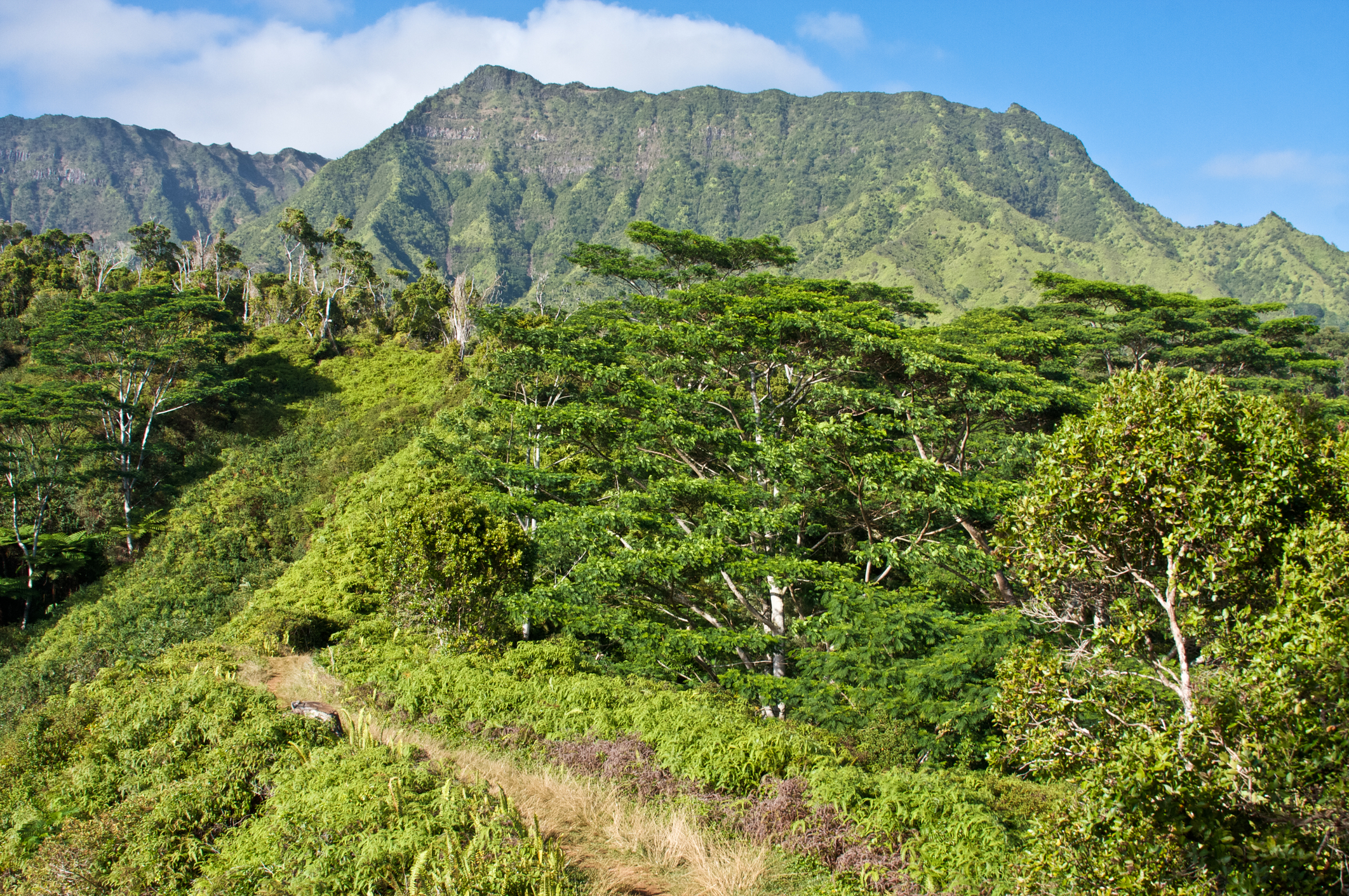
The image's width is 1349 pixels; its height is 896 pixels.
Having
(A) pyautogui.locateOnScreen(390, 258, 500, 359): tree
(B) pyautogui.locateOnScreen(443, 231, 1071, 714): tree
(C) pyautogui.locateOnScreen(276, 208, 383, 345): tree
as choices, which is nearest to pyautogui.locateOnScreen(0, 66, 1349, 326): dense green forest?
(C) pyautogui.locateOnScreen(276, 208, 383, 345): tree

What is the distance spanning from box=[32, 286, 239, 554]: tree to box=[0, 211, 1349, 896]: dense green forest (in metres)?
0.23

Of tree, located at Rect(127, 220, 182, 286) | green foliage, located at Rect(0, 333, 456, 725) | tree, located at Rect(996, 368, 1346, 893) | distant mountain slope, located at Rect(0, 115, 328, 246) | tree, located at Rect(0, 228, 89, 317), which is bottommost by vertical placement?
green foliage, located at Rect(0, 333, 456, 725)

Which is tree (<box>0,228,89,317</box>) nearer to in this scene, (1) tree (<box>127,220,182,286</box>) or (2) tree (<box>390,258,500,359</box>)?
(1) tree (<box>127,220,182,286</box>)

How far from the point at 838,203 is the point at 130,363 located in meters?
143

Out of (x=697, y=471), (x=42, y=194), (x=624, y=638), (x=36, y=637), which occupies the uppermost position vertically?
(x=42, y=194)

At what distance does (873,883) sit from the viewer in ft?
16.2

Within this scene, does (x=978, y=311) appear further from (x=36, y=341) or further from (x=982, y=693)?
(x=36, y=341)

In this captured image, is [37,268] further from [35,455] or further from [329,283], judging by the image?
[35,455]

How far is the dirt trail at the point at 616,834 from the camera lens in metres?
5.12

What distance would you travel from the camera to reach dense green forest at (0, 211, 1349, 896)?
461cm

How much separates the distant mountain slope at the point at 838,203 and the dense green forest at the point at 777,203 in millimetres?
579

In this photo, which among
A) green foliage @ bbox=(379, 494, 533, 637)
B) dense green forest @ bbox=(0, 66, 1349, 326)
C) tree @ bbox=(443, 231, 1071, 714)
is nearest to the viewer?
green foliage @ bbox=(379, 494, 533, 637)

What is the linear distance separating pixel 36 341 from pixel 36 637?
47.5 ft

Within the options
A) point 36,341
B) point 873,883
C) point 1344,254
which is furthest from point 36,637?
point 1344,254
